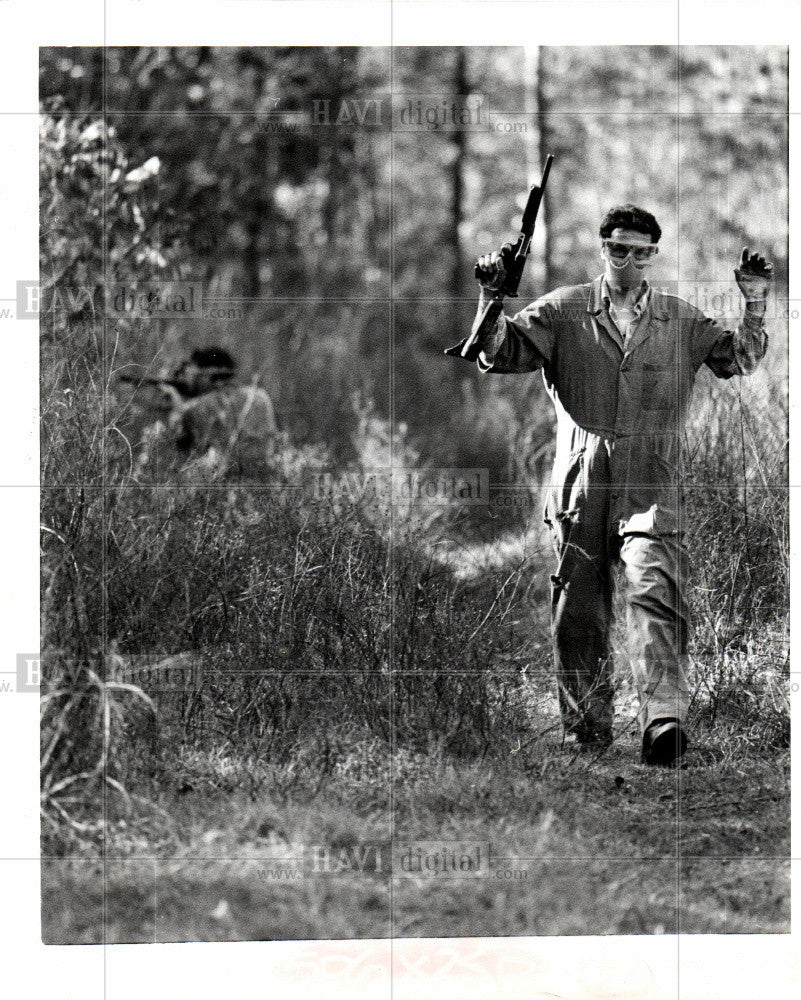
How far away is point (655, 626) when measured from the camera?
19.3 feet

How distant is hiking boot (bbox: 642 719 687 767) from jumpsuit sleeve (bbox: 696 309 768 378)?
1691 millimetres

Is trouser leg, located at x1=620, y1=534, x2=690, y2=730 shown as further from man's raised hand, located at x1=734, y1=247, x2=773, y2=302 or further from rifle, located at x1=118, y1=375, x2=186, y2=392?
rifle, located at x1=118, y1=375, x2=186, y2=392

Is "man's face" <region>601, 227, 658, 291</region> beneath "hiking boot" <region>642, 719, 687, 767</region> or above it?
above

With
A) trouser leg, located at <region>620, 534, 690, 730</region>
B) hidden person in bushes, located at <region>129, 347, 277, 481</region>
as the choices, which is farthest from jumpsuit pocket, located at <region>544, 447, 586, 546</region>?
hidden person in bushes, located at <region>129, 347, 277, 481</region>

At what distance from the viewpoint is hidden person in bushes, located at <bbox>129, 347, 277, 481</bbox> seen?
588 centimetres

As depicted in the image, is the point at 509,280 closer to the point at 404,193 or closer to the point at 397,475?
the point at 404,193

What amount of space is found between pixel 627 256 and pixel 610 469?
99cm

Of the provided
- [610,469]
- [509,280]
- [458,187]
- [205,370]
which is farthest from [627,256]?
[205,370]

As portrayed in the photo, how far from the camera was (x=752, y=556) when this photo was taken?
19.5 feet

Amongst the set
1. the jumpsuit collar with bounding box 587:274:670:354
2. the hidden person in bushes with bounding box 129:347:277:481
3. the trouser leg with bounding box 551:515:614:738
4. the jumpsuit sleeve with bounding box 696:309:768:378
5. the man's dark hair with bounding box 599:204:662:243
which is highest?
the man's dark hair with bounding box 599:204:662:243

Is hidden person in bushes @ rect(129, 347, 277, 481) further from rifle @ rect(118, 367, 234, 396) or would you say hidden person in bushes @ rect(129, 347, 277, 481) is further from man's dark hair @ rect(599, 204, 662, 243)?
man's dark hair @ rect(599, 204, 662, 243)

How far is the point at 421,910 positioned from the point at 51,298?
131 inches

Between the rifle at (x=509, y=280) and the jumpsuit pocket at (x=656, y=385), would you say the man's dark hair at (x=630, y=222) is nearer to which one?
the rifle at (x=509, y=280)

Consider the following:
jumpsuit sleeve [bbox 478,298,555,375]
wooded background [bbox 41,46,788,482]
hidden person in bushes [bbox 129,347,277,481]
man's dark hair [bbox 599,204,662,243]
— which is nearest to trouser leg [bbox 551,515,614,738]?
wooded background [bbox 41,46,788,482]
